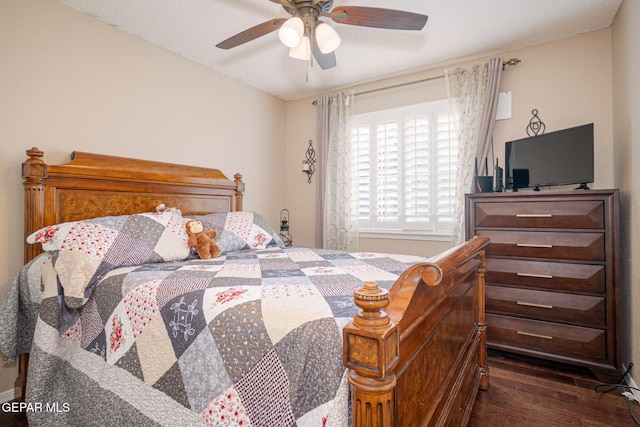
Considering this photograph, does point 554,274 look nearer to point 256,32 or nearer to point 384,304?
point 384,304

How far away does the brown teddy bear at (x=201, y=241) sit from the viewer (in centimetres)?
209

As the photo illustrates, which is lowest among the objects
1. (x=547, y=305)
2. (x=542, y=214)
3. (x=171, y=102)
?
(x=547, y=305)

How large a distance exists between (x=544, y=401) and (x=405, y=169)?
216cm

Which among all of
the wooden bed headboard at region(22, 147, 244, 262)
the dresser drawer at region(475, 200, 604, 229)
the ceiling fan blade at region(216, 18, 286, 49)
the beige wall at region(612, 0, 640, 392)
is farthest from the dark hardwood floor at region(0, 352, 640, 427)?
the ceiling fan blade at region(216, 18, 286, 49)

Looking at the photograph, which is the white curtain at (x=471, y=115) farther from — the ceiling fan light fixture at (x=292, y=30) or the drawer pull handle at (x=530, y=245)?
the ceiling fan light fixture at (x=292, y=30)

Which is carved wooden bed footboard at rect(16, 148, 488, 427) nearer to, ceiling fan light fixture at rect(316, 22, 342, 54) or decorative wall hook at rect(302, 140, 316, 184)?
decorative wall hook at rect(302, 140, 316, 184)

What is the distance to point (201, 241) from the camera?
2.12 metres

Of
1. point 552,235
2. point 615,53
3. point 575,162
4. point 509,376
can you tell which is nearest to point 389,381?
point 509,376

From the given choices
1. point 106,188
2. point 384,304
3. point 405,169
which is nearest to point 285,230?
point 405,169

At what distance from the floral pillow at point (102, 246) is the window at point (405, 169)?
206 centimetres

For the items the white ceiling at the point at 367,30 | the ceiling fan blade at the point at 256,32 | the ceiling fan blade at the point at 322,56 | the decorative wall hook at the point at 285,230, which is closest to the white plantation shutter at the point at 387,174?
the white ceiling at the point at 367,30

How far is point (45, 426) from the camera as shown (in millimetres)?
1512

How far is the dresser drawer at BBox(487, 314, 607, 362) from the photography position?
2.10 m

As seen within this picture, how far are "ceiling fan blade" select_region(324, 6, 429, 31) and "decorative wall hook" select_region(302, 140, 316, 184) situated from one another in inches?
83.7
